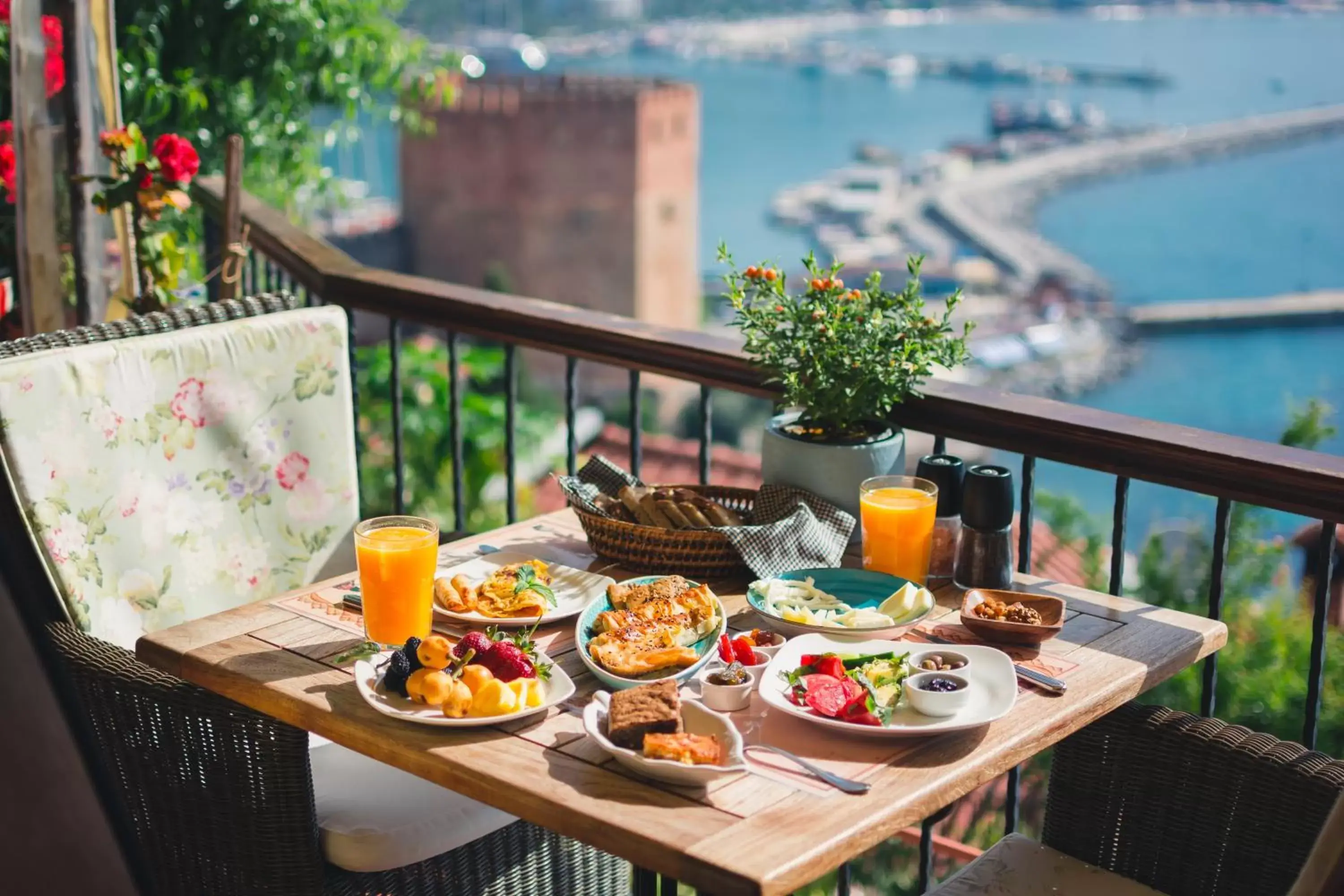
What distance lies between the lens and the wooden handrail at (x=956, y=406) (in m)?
1.62

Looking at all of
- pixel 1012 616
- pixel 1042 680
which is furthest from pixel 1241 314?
pixel 1042 680

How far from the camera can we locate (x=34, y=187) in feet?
10.2

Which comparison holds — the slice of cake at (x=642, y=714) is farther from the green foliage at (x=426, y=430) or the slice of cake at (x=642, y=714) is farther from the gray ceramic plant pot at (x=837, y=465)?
the green foliage at (x=426, y=430)

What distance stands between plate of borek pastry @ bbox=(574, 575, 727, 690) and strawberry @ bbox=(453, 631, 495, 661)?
0.34 ft

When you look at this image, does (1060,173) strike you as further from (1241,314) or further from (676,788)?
(676,788)

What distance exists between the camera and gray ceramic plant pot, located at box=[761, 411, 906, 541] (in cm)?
176

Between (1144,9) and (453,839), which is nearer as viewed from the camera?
(453,839)

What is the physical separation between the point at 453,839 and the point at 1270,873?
89 centimetres

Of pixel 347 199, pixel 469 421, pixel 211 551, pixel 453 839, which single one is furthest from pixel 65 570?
pixel 469 421

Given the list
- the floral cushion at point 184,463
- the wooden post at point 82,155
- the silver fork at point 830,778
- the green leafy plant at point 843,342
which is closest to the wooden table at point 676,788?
the silver fork at point 830,778

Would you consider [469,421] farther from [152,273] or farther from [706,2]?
[706,2]

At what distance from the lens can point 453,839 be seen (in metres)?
1.65

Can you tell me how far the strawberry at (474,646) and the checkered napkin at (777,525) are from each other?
1.24 ft

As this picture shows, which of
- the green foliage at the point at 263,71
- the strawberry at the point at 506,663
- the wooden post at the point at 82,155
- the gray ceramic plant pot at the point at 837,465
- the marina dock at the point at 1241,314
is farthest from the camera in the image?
the marina dock at the point at 1241,314
